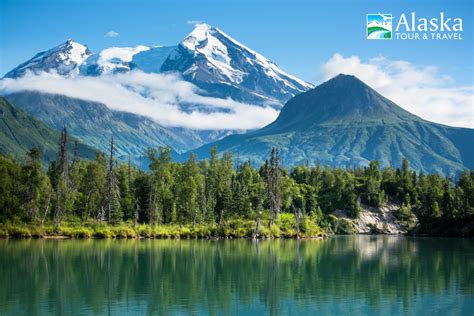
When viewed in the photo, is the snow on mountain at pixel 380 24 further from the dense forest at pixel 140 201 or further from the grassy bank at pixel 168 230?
the grassy bank at pixel 168 230

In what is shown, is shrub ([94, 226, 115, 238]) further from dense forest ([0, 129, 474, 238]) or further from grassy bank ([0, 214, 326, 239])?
dense forest ([0, 129, 474, 238])

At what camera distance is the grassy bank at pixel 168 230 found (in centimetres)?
10850

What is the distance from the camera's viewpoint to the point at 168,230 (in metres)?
125

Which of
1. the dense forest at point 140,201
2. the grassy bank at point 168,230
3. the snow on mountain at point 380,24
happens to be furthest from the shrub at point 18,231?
the snow on mountain at point 380,24

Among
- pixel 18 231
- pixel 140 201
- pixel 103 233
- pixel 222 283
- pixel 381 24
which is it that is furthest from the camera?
pixel 140 201

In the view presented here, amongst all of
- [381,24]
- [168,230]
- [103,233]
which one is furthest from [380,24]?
[103,233]

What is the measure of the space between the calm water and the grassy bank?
736 inches

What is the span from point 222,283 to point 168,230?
226 ft

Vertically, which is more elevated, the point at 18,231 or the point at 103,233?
the point at 18,231

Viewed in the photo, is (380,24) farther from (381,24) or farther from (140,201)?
(140,201)

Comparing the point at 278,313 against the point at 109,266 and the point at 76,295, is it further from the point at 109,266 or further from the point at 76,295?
the point at 109,266

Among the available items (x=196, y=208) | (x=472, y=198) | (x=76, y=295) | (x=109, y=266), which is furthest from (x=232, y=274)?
(x=472, y=198)

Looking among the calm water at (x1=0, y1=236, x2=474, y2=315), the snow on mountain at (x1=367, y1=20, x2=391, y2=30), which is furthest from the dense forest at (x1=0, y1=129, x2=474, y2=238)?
the snow on mountain at (x1=367, y1=20, x2=391, y2=30)

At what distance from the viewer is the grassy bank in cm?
10850
